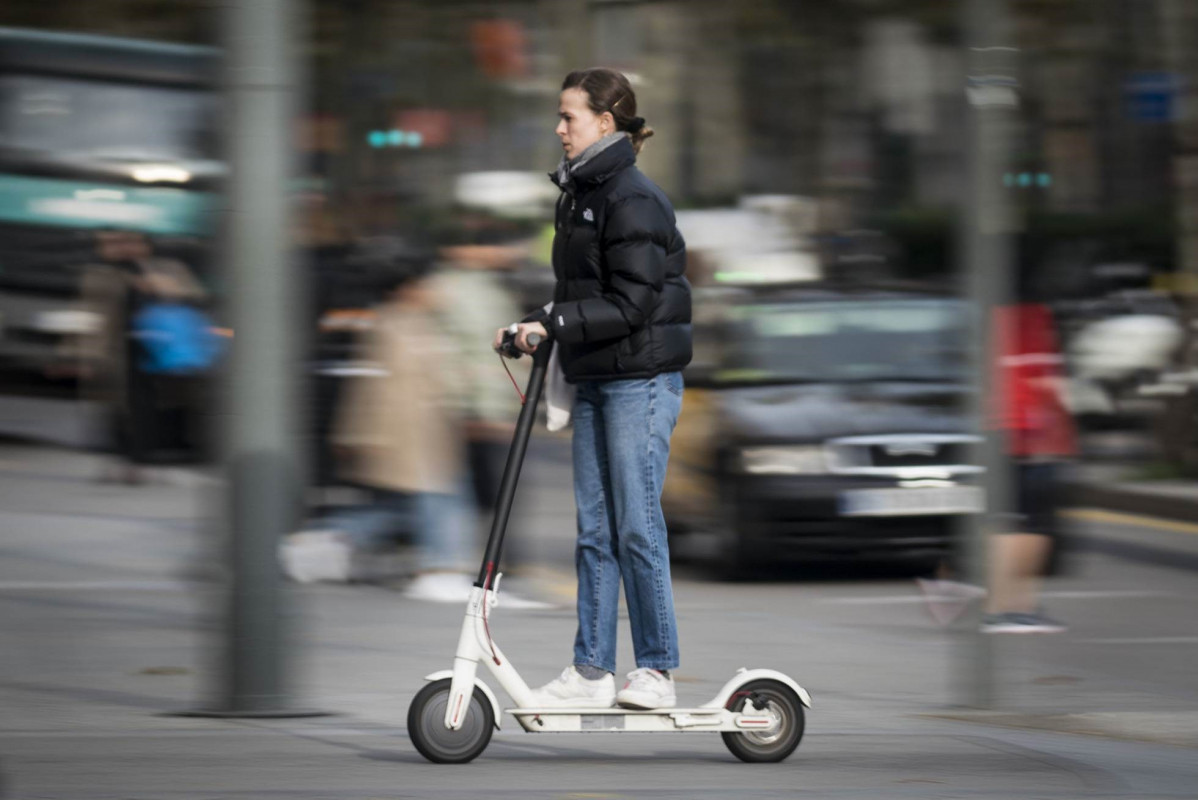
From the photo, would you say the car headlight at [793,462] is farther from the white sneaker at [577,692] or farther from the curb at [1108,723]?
the white sneaker at [577,692]

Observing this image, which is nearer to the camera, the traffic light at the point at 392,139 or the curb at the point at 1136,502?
the curb at the point at 1136,502

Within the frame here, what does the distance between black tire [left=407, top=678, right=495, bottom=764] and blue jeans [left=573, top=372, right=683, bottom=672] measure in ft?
1.05

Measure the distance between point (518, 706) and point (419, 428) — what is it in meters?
4.20

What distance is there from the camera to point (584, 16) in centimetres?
2488

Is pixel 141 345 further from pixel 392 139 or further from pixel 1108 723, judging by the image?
pixel 392 139

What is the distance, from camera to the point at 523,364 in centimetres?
1177

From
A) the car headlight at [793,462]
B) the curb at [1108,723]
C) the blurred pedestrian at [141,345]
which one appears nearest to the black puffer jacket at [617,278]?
the curb at [1108,723]

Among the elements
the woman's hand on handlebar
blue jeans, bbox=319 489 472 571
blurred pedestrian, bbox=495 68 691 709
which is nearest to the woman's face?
blurred pedestrian, bbox=495 68 691 709

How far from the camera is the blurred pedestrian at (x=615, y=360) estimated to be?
19.0 feet

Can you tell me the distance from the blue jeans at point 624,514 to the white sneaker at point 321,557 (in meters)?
4.60

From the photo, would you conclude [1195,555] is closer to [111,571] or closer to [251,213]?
[111,571]

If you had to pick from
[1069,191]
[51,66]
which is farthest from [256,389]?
[1069,191]

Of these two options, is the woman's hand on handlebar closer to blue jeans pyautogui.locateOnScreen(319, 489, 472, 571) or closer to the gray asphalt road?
the gray asphalt road

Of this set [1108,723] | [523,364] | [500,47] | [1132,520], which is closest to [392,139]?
[500,47]
